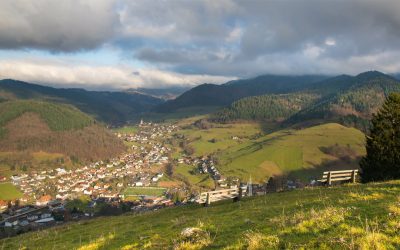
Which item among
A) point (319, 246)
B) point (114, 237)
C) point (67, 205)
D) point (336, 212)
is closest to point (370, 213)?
point (336, 212)

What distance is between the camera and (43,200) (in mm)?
175625

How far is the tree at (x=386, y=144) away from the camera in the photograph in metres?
51.1

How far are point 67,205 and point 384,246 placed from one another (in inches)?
6735

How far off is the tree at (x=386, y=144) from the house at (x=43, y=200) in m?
155

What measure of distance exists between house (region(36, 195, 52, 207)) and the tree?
154734mm

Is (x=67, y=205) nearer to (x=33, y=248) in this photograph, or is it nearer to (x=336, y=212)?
(x=33, y=248)

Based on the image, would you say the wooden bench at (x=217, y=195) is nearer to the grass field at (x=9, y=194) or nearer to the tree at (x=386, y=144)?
the tree at (x=386, y=144)

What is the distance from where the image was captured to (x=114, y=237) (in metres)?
24.1

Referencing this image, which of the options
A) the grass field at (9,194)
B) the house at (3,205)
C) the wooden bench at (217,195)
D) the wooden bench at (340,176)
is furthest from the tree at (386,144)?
the grass field at (9,194)

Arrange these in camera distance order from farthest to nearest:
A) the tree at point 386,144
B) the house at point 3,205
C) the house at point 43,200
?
the house at point 43,200
the house at point 3,205
the tree at point 386,144

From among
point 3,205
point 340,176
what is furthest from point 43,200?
point 340,176

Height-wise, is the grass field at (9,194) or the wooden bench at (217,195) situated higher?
the wooden bench at (217,195)

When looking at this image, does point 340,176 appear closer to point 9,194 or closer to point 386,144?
point 386,144

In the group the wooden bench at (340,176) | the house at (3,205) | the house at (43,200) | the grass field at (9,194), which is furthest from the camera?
the grass field at (9,194)
